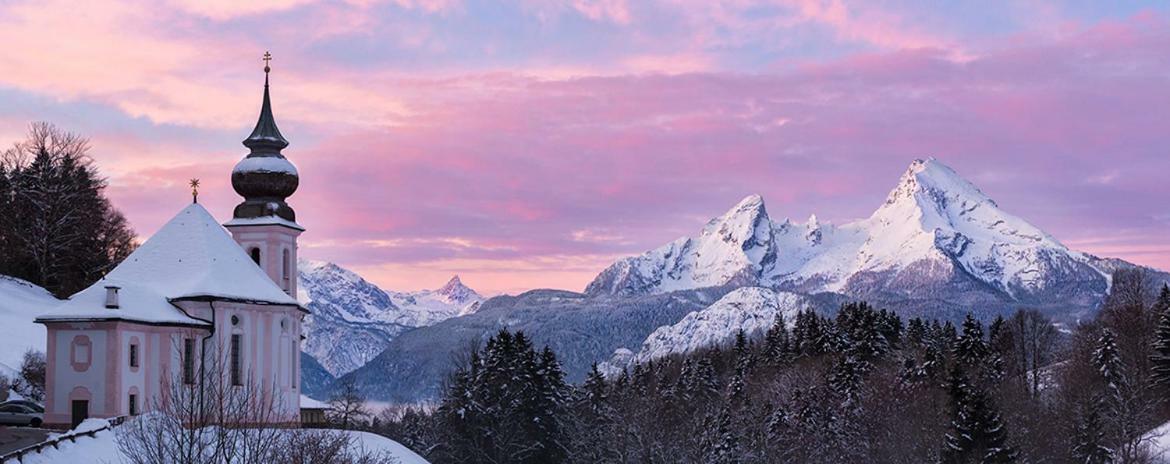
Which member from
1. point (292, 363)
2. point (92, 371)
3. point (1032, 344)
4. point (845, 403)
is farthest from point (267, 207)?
point (1032, 344)

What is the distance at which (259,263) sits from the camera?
85938 mm

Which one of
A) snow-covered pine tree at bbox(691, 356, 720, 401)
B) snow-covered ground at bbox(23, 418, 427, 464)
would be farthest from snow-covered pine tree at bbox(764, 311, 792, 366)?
snow-covered ground at bbox(23, 418, 427, 464)

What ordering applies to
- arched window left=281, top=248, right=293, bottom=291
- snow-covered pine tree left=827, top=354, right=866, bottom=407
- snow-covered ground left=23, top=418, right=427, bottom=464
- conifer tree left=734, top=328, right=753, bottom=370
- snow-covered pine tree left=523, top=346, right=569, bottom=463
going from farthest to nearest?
conifer tree left=734, top=328, right=753, bottom=370 < snow-covered pine tree left=523, top=346, right=569, bottom=463 < snow-covered pine tree left=827, top=354, right=866, bottom=407 < arched window left=281, top=248, right=293, bottom=291 < snow-covered ground left=23, top=418, right=427, bottom=464

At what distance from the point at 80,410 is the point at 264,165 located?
2171 cm

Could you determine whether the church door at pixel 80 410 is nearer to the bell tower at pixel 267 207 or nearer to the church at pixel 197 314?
the church at pixel 197 314

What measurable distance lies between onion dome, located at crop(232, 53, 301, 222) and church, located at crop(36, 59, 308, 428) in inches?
2.1

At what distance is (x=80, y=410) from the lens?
68312 mm

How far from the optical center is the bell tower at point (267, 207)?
283 ft

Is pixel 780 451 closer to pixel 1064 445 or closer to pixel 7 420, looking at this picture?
pixel 1064 445

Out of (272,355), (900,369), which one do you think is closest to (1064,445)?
(900,369)

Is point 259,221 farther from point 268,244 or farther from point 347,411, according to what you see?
point 347,411

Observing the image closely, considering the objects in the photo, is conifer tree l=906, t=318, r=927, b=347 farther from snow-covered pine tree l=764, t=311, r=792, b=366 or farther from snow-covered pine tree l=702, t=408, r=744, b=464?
snow-covered pine tree l=702, t=408, r=744, b=464

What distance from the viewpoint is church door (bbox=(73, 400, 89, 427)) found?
68000mm

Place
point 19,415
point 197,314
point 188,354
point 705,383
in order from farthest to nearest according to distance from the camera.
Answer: point 705,383
point 197,314
point 188,354
point 19,415
